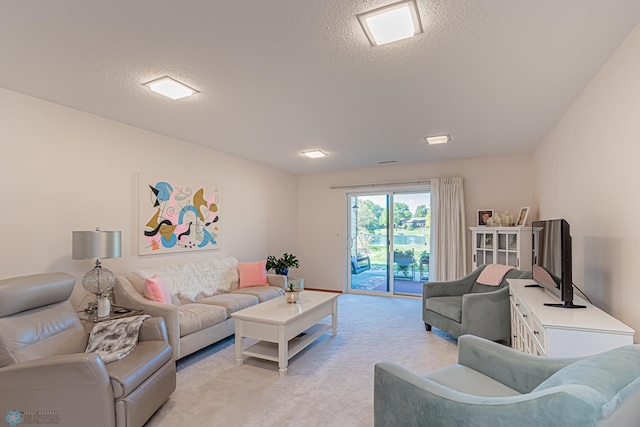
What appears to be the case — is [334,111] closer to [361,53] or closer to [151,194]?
[361,53]

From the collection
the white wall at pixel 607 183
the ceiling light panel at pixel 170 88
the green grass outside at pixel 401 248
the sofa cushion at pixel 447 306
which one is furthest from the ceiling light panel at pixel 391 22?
the green grass outside at pixel 401 248

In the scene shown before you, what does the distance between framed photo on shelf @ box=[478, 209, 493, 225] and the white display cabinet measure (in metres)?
0.26

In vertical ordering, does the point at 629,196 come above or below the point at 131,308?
above

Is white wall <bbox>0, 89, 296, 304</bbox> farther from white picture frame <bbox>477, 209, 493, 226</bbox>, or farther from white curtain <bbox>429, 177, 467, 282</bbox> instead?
white picture frame <bbox>477, 209, 493, 226</bbox>

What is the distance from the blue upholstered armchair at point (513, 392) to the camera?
931mm

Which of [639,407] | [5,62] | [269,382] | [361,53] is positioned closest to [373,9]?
[361,53]

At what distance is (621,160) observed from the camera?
206cm

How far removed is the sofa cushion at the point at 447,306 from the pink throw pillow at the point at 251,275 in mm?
2362

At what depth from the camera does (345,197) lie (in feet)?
21.0

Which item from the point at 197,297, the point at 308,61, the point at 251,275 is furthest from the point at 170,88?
the point at 251,275

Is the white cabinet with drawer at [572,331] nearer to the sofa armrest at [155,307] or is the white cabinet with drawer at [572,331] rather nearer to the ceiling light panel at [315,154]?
the sofa armrest at [155,307]

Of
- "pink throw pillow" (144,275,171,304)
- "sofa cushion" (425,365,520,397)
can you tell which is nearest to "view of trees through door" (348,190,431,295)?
"pink throw pillow" (144,275,171,304)

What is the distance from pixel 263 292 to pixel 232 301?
1.92 feet

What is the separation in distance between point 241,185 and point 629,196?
4.71 meters
